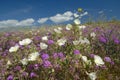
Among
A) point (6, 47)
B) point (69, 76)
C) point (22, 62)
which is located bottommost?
point (69, 76)

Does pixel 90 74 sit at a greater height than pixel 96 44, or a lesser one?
lesser

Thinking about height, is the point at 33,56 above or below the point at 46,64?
above

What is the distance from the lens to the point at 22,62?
4824 millimetres

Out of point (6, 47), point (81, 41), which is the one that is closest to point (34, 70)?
point (81, 41)

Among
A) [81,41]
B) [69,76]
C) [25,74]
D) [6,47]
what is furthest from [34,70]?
[6,47]

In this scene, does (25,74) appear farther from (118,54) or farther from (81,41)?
(118,54)

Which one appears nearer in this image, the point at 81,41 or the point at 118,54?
the point at 81,41

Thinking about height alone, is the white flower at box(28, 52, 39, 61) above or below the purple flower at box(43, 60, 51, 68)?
above

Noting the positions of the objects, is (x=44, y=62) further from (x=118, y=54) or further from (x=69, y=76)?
(x=118, y=54)

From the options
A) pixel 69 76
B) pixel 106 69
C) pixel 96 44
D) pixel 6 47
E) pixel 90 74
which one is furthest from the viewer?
pixel 6 47

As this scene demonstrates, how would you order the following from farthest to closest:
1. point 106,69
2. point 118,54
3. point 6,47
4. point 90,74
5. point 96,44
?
point 6,47 < point 96,44 < point 118,54 < point 106,69 < point 90,74

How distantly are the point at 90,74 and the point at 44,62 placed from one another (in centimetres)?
84

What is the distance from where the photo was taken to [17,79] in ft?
16.1

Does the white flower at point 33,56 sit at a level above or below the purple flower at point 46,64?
above
